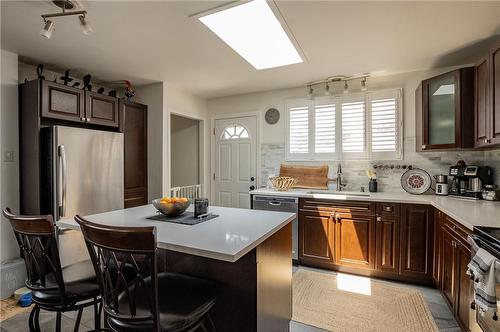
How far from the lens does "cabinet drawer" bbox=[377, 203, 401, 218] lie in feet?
9.14

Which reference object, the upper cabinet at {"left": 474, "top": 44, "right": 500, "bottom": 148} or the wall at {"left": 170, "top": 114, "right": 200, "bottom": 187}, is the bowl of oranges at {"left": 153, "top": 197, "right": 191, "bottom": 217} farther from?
the wall at {"left": 170, "top": 114, "right": 200, "bottom": 187}

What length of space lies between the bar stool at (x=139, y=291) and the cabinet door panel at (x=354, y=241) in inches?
83.5

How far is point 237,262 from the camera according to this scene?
1406mm

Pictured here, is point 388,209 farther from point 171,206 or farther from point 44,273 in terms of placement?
point 44,273

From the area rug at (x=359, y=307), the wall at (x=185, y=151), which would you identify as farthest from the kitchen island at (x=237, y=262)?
the wall at (x=185, y=151)

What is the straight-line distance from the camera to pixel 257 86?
153 inches

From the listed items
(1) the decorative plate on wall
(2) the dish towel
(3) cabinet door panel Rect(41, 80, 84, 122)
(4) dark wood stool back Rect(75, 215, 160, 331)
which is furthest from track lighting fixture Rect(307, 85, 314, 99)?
(4) dark wood stool back Rect(75, 215, 160, 331)

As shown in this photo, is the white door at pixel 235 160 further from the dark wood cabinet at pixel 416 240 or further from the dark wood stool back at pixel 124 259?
the dark wood stool back at pixel 124 259

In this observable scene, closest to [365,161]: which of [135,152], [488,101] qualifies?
[488,101]

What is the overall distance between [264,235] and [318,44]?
1999 millimetres

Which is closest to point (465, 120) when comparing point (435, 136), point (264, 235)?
point (435, 136)

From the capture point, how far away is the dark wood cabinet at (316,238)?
121 inches

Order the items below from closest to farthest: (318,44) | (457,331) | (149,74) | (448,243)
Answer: (457,331)
(448,243)
(318,44)
(149,74)

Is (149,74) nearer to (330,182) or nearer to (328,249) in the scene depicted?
(330,182)
